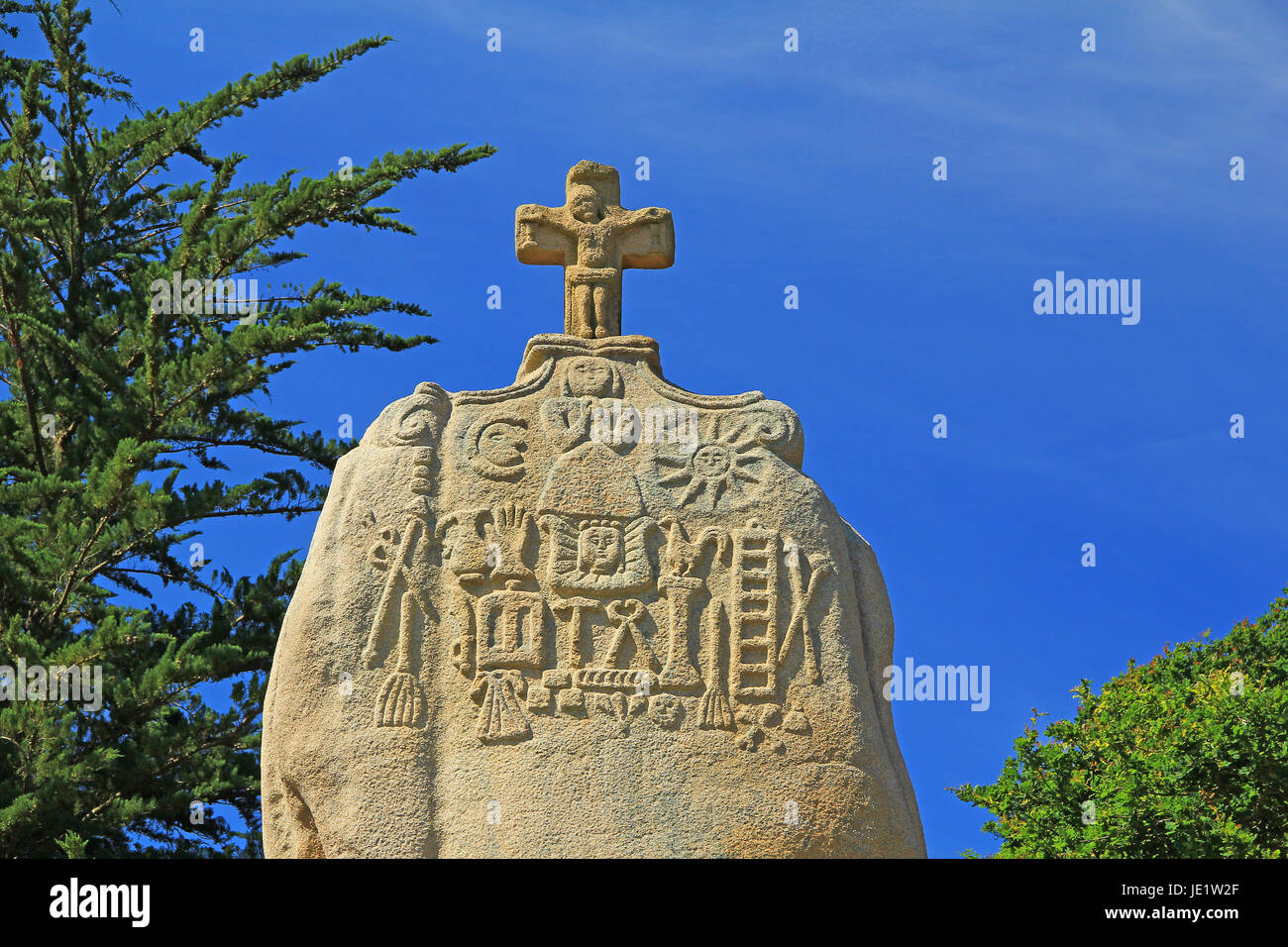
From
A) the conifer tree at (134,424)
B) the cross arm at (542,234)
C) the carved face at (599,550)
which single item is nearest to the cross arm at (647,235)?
the cross arm at (542,234)

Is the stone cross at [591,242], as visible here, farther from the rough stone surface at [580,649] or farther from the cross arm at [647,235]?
the rough stone surface at [580,649]

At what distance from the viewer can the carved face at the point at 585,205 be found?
6.64m

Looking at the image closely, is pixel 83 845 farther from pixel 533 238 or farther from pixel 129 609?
pixel 533 238

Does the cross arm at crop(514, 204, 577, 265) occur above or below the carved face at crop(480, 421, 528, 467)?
above

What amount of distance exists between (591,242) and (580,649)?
5.80 ft

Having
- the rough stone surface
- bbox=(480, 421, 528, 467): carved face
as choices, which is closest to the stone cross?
the rough stone surface

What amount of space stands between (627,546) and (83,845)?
6.75 metres

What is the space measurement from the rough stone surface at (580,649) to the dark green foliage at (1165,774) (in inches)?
302

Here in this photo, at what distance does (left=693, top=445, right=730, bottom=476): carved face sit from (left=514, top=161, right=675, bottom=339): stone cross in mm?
711

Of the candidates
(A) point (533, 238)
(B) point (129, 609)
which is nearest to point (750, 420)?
(A) point (533, 238)

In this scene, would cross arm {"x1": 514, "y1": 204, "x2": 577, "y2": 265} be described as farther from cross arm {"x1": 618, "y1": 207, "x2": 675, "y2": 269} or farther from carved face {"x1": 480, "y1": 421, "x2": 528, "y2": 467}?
carved face {"x1": 480, "y1": 421, "x2": 528, "y2": 467}

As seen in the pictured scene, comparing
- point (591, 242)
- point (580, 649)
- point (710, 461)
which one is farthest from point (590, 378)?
point (580, 649)

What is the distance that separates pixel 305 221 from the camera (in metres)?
13.6

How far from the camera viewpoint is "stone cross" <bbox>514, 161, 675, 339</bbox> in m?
6.58
